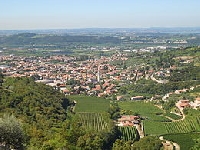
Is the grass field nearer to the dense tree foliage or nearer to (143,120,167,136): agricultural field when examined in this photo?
the dense tree foliage

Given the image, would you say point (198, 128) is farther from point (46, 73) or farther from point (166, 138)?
point (46, 73)

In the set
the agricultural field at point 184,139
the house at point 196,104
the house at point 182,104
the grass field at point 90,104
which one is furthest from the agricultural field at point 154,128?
the house at point 196,104

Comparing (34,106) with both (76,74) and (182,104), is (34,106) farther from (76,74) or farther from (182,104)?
(76,74)

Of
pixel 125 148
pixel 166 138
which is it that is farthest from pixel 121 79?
pixel 125 148

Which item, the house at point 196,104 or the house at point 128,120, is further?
the house at point 196,104

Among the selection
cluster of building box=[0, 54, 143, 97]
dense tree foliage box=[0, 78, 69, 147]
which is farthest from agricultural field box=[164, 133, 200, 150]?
cluster of building box=[0, 54, 143, 97]

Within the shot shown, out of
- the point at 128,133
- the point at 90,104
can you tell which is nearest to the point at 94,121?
the point at 128,133

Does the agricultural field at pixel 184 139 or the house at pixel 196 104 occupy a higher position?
the agricultural field at pixel 184 139

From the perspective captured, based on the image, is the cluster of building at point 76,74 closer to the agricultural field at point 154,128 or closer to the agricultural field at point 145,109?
the agricultural field at point 145,109
